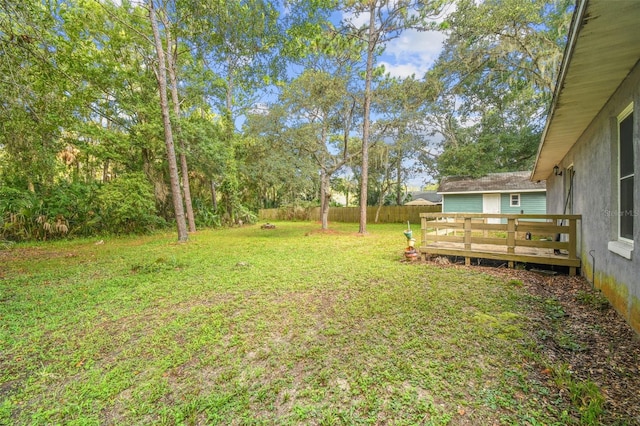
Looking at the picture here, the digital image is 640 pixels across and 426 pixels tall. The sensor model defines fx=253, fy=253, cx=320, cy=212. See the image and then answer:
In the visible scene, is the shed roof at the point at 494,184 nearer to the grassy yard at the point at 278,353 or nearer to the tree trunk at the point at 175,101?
the grassy yard at the point at 278,353

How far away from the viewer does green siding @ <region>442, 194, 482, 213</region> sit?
604 inches

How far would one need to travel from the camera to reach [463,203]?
15750 millimetres

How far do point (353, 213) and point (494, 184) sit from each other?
10.4 metres

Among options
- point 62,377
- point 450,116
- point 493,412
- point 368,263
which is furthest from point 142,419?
point 450,116

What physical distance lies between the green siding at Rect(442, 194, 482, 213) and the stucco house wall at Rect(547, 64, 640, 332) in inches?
446

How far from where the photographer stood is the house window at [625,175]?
2.89 m

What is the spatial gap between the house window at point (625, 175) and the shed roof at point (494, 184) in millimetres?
12354

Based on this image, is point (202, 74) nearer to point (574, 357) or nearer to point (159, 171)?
point (159, 171)

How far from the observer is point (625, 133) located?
10.0ft

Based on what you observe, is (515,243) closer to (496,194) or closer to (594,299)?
(594,299)

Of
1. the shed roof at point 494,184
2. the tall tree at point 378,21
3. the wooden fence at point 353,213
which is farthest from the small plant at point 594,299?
the wooden fence at point 353,213

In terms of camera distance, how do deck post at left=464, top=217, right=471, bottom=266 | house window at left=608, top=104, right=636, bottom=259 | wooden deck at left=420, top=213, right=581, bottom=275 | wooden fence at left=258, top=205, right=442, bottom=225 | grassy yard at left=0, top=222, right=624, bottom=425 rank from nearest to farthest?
grassy yard at left=0, top=222, right=624, bottom=425 < house window at left=608, top=104, right=636, bottom=259 < wooden deck at left=420, top=213, right=581, bottom=275 < deck post at left=464, top=217, right=471, bottom=266 < wooden fence at left=258, top=205, right=442, bottom=225

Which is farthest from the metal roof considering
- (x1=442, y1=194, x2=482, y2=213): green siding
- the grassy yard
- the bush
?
the bush

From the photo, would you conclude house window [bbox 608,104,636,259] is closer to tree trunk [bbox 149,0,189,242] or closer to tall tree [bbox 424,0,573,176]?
tall tree [bbox 424,0,573,176]
